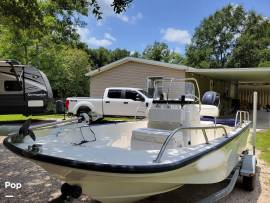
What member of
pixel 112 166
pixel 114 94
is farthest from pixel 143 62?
pixel 112 166

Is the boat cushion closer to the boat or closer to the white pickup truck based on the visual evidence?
the boat

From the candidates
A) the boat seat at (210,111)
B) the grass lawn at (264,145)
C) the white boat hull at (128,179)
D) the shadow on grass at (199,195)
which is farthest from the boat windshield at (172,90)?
the grass lawn at (264,145)

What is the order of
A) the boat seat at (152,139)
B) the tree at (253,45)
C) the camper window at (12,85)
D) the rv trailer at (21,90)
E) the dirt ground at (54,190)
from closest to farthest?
1. the boat seat at (152,139)
2. the dirt ground at (54,190)
3. the rv trailer at (21,90)
4. the camper window at (12,85)
5. the tree at (253,45)

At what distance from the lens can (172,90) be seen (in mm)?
5336

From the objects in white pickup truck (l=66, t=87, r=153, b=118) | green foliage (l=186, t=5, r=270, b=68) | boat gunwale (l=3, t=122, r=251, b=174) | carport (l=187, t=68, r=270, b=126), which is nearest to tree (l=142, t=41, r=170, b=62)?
green foliage (l=186, t=5, r=270, b=68)

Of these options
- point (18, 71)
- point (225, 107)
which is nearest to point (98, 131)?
point (18, 71)

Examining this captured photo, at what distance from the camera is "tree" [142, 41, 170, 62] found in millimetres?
44656

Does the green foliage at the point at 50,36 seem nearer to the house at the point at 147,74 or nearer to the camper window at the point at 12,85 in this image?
the camper window at the point at 12,85

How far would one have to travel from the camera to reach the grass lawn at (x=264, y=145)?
718 cm

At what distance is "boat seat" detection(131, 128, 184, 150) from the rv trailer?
766 centimetres

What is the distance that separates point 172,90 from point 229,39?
36.2 meters

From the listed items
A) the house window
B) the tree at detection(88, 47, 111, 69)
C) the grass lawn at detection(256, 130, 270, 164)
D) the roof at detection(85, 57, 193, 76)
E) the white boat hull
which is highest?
the tree at detection(88, 47, 111, 69)

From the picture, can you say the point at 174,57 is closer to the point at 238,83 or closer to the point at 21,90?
the point at 238,83

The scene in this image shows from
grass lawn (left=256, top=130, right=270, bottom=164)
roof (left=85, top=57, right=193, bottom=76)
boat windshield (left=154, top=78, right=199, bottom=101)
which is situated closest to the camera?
boat windshield (left=154, top=78, right=199, bottom=101)
